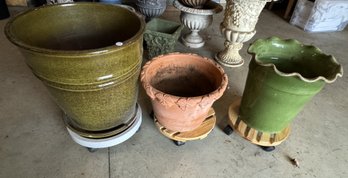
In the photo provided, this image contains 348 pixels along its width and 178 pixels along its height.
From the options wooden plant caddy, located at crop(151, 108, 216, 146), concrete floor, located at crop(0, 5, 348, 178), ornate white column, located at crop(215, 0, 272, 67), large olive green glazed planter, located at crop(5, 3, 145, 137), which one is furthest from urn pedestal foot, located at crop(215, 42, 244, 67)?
large olive green glazed planter, located at crop(5, 3, 145, 137)

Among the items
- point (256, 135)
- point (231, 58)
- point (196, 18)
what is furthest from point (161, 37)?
point (256, 135)

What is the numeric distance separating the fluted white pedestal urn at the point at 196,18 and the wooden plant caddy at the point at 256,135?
799 mm

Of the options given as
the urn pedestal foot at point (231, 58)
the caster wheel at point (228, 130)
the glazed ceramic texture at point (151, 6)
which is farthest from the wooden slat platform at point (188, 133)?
the glazed ceramic texture at point (151, 6)

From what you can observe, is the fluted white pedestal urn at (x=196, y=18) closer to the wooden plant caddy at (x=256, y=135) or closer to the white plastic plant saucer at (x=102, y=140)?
the wooden plant caddy at (x=256, y=135)

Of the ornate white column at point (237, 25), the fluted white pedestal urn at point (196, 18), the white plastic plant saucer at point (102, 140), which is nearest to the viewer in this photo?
the white plastic plant saucer at point (102, 140)

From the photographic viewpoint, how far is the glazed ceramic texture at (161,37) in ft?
4.95

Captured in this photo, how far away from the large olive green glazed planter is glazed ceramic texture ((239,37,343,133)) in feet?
1.68

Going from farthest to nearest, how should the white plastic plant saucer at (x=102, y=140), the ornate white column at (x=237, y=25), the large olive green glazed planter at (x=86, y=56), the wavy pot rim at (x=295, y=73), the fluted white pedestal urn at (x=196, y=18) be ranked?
the fluted white pedestal urn at (x=196, y=18)
the ornate white column at (x=237, y=25)
the white plastic plant saucer at (x=102, y=140)
the wavy pot rim at (x=295, y=73)
the large olive green glazed planter at (x=86, y=56)

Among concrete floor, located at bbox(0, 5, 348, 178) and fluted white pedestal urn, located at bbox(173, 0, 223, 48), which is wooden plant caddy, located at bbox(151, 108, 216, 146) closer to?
concrete floor, located at bbox(0, 5, 348, 178)

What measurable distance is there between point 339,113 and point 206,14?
104 centimetres

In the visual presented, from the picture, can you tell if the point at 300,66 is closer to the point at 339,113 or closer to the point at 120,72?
the point at 339,113

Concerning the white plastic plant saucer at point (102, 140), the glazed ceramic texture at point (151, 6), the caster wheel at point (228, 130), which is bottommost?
the caster wheel at point (228, 130)

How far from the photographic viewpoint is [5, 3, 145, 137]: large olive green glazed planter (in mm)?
762

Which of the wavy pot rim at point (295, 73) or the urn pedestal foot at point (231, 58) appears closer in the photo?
the wavy pot rim at point (295, 73)
